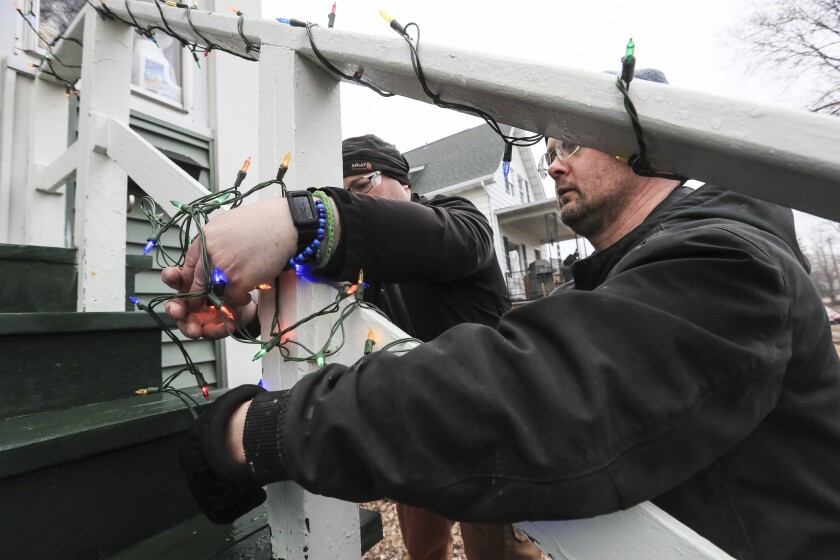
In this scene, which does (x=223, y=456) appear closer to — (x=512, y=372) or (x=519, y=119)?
(x=512, y=372)

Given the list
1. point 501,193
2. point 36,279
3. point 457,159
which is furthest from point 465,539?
point 457,159

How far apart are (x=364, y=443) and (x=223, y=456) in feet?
1.11

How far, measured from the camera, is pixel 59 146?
248 cm

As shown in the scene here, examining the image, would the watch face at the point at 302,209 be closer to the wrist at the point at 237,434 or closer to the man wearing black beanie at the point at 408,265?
the man wearing black beanie at the point at 408,265

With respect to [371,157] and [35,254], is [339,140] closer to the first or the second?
[371,157]

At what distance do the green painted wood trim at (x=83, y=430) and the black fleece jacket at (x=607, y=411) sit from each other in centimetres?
60

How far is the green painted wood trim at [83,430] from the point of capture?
92cm

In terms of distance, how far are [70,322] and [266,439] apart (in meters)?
0.94

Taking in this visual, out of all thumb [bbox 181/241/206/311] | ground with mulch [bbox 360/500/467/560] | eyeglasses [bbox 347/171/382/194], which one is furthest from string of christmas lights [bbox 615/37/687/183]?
ground with mulch [bbox 360/500/467/560]

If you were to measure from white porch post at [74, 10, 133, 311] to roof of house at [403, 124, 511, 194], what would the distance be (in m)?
11.2

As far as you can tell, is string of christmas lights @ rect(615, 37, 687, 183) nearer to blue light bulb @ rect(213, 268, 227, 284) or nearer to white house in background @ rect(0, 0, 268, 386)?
blue light bulb @ rect(213, 268, 227, 284)

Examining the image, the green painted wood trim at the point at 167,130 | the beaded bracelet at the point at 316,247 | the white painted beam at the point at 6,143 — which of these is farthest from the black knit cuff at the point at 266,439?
the green painted wood trim at the point at 167,130

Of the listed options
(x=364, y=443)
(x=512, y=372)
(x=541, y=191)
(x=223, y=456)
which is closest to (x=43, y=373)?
(x=223, y=456)

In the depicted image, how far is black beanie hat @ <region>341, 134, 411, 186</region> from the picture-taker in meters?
2.18
